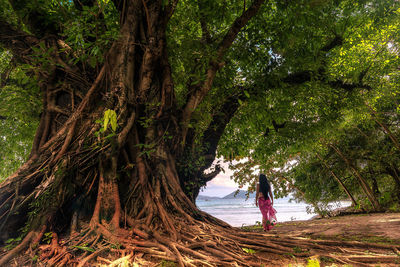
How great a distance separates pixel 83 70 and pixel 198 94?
215cm

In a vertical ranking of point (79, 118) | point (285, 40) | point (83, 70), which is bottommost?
point (79, 118)

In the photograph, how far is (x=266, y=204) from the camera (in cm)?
612

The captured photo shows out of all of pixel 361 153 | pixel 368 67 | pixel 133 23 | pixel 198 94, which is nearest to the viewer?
pixel 133 23

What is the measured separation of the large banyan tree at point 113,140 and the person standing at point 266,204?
2.54 m

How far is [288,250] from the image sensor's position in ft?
9.01

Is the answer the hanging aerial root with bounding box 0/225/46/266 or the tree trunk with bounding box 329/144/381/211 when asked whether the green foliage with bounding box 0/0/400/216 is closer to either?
the hanging aerial root with bounding box 0/225/46/266

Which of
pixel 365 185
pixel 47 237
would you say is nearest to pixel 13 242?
pixel 47 237

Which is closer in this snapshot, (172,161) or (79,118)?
(79,118)

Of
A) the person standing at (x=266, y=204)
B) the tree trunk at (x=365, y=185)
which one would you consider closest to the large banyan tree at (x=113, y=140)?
the person standing at (x=266, y=204)

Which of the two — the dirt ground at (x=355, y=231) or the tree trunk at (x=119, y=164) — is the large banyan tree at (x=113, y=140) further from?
the dirt ground at (x=355, y=231)

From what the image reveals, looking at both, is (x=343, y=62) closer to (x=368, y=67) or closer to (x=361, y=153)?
(x=368, y=67)

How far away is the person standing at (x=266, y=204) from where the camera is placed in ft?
19.4

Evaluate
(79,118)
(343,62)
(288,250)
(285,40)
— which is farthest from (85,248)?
(343,62)

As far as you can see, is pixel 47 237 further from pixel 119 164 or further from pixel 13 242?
pixel 119 164
